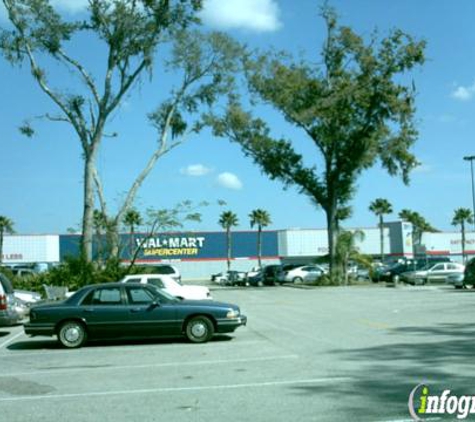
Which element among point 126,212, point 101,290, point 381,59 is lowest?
point 101,290

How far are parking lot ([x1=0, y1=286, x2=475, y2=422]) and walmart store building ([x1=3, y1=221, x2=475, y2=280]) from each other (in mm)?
63545

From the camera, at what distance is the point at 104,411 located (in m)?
8.16

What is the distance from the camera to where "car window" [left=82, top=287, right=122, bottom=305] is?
14695 mm

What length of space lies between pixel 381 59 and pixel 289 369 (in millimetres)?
35329

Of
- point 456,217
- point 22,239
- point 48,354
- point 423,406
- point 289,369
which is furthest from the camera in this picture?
point 456,217

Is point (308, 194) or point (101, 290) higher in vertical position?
point (308, 194)

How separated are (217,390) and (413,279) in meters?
37.4

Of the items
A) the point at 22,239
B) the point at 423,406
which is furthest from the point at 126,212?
the point at 22,239

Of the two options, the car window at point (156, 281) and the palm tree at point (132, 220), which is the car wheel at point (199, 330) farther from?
the palm tree at point (132, 220)

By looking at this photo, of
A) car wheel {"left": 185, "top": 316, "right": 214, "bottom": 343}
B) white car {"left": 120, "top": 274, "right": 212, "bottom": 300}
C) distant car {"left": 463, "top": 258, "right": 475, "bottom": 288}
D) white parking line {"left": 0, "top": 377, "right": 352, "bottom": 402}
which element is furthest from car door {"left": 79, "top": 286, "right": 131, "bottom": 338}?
distant car {"left": 463, "top": 258, "right": 475, "bottom": 288}

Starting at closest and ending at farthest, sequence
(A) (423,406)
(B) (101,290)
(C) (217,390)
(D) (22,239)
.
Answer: (A) (423,406), (C) (217,390), (B) (101,290), (D) (22,239)

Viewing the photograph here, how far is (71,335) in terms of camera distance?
14500mm

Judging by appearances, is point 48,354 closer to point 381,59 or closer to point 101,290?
point 101,290

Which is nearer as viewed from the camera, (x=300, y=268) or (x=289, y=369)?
(x=289, y=369)
